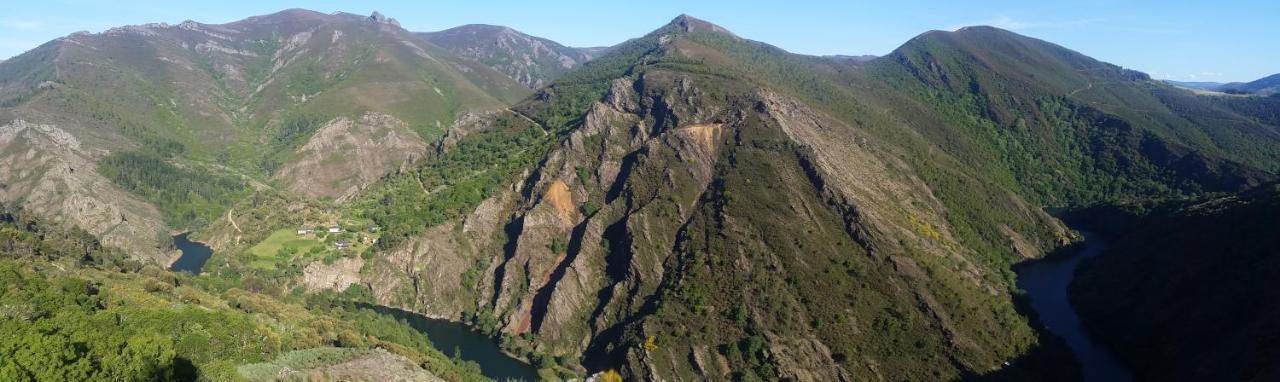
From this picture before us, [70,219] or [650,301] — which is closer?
[650,301]

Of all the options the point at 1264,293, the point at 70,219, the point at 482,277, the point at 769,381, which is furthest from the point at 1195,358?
the point at 70,219

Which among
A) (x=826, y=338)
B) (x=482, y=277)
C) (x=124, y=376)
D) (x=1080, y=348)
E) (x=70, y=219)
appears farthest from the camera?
(x=70, y=219)

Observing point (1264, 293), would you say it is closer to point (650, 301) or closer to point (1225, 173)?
point (650, 301)

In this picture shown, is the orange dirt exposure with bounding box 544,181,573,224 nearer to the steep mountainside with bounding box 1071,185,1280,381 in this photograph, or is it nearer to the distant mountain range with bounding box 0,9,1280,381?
the distant mountain range with bounding box 0,9,1280,381

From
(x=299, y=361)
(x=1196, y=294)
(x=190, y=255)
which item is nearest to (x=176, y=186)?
(x=190, y=255)

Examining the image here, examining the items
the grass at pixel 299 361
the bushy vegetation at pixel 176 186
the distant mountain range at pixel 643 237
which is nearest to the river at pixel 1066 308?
the distant mountain range at pixel 643 237

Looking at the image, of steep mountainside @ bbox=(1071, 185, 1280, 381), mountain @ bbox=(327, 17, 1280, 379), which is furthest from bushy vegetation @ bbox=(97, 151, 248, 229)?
steep mountainside @ bbox=(1071, 185, 1280, 381)

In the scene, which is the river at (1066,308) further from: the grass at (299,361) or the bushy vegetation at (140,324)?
the grass at (299,361)

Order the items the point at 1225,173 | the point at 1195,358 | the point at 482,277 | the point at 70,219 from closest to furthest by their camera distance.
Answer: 1. the point at 1195,358
2. the point at 482,277
3. the point at 70,219
4. the point at 1225,173
